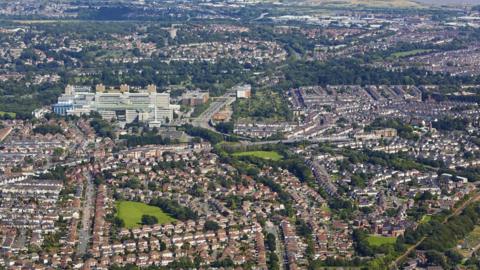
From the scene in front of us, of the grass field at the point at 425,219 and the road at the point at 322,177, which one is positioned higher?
the grass field at the point at 425,219

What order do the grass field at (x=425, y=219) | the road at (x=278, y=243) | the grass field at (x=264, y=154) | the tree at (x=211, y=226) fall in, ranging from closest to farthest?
the road at (x=278, y=243)
the tree at (x=211, y=226)
the grass field at (x=425, y=219)
the grass field at (x=264, y=154)

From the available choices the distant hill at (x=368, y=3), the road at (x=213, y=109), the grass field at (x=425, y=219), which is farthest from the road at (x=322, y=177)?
the distant hill at (x=368, y=3)

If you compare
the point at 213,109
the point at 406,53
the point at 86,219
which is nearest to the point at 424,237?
the point at 86,219

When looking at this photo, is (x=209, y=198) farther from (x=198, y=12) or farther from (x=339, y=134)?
(x=198, y=12)

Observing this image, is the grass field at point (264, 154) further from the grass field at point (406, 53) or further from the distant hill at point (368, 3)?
the distant hill at point (368, 3)

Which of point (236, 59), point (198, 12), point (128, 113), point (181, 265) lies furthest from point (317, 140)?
point (198, 12)

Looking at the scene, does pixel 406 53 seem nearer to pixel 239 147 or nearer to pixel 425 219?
pixel 239 147
